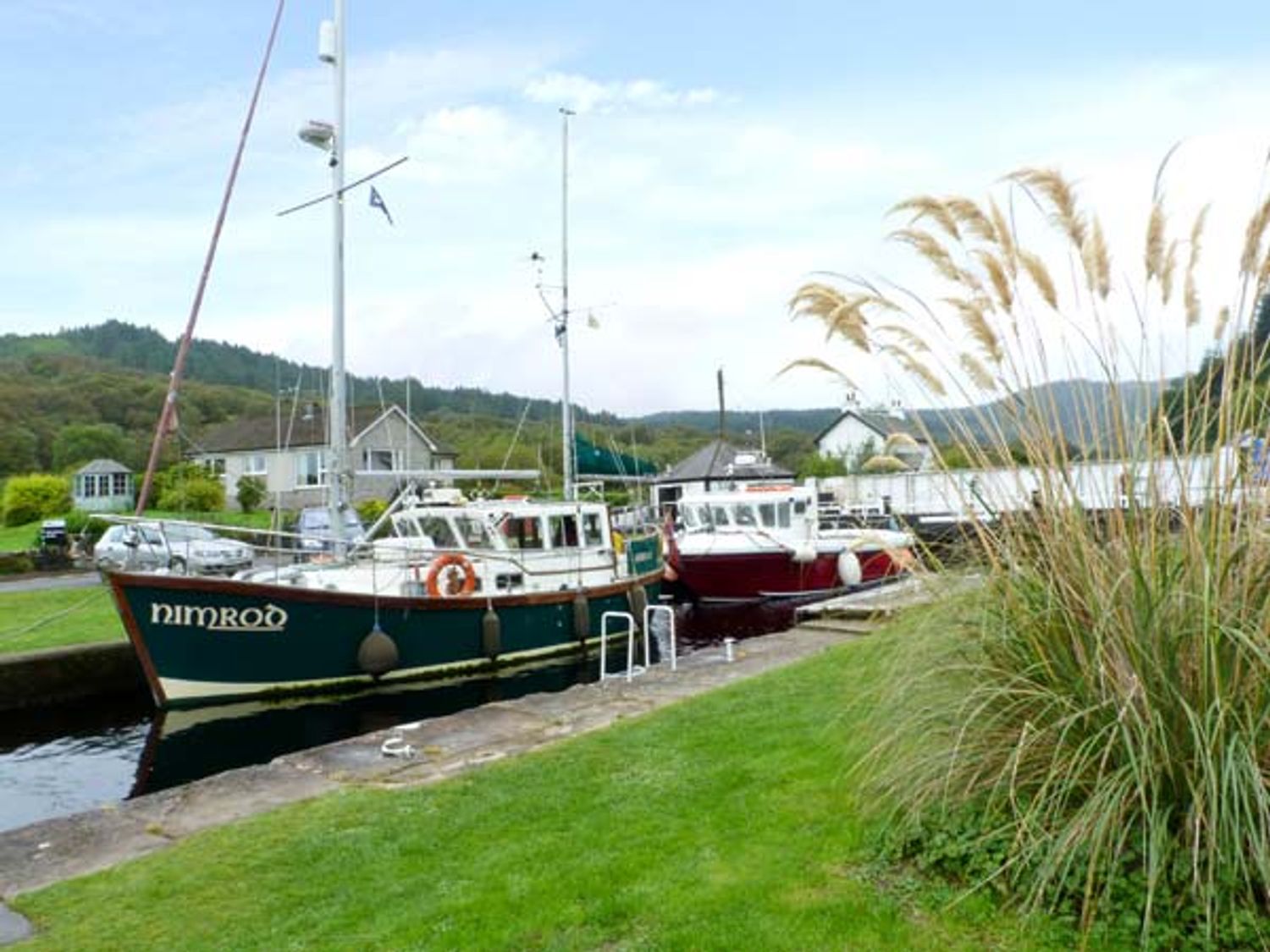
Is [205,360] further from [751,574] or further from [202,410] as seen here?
[751,574]

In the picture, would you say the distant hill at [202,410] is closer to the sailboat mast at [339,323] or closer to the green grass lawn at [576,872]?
the sailboat mast at [339,323]

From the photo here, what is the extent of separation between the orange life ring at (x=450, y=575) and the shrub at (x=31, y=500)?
2848 cm

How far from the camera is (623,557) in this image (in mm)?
16922

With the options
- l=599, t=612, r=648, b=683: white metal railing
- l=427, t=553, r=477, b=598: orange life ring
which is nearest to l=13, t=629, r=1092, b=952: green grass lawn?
l=599, t=612, r=648, b=683: white metal railing

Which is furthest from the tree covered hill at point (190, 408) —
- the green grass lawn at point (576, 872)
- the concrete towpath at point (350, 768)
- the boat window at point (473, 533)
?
the green grass lawn at point (576, 872)

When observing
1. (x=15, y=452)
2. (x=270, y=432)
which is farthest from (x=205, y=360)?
(x=270, y=432)

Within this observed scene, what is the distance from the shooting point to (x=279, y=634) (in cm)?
A: 1159

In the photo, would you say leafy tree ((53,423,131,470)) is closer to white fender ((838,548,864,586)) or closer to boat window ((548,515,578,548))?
boat window ((548,515,578,548))

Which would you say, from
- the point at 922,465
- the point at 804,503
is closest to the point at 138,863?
the point at 922,465

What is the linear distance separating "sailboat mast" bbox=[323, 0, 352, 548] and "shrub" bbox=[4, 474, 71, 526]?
1098 inches

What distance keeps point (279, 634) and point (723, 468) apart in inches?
884

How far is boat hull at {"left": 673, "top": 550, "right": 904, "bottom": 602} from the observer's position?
824 inches

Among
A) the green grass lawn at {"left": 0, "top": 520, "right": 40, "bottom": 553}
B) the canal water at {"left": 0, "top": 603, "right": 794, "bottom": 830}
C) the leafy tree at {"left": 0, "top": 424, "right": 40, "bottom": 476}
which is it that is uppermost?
the leafy tree at {"left": 0, "top": 424, "right": 40, "bottom": 476}

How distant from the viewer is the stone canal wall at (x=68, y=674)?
36.8ft
